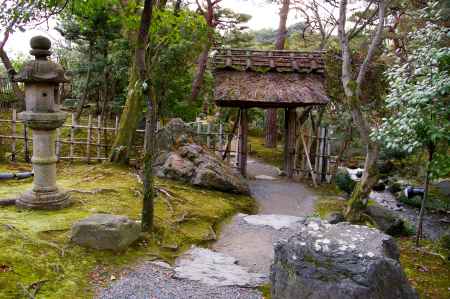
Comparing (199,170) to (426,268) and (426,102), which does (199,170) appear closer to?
(426,268)

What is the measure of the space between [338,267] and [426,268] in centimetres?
325

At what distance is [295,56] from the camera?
1402 centimetres

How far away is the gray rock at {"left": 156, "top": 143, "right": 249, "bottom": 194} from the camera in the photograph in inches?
424

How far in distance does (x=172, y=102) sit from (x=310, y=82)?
4.93 metres

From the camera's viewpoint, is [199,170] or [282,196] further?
[282,196]

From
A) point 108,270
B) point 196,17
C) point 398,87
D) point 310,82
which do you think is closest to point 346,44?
point 398,87

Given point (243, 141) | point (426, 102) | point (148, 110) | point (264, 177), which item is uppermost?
point (426, 102)

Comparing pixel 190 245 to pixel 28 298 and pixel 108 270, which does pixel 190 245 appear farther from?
pixel 28 298

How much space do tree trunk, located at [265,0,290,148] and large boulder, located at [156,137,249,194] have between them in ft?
31.3

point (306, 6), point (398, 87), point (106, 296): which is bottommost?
point (106, 296)

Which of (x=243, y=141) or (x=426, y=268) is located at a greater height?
(x=243, y=141)

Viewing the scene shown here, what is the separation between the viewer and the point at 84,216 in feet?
24.7

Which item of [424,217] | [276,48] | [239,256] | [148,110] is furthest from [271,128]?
[148,110]

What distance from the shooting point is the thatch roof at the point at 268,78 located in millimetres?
12453
